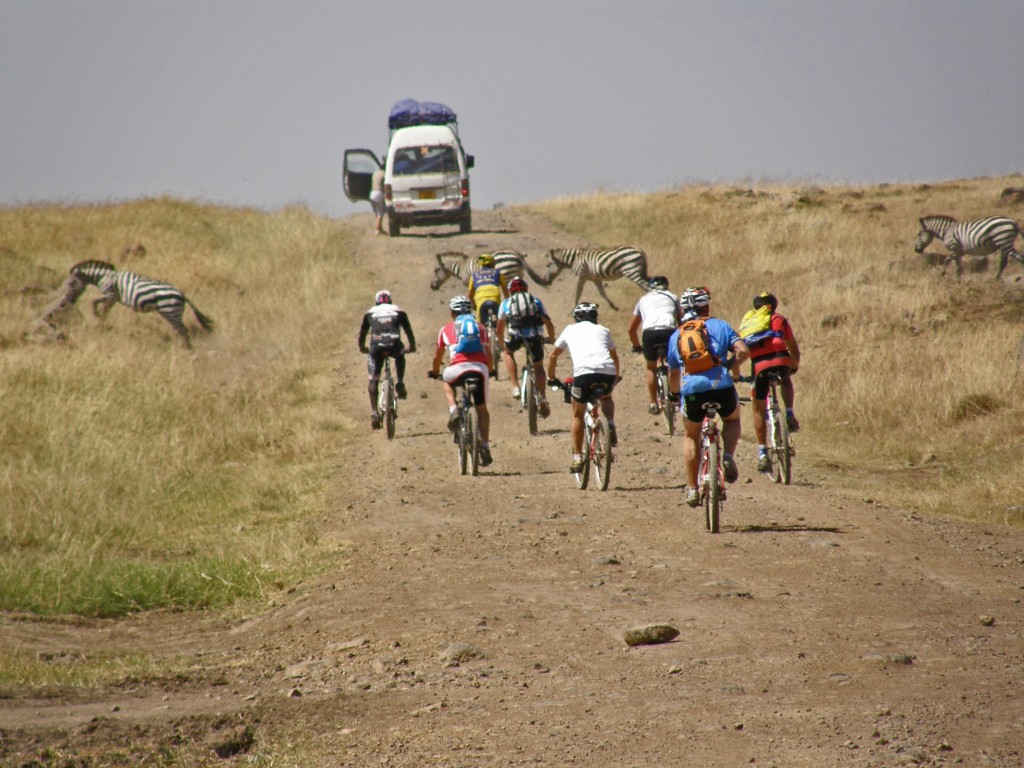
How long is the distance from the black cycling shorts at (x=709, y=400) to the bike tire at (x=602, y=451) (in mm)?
1800

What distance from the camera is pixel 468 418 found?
12.3 m

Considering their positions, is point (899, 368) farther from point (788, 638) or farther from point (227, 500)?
point (788, 638)

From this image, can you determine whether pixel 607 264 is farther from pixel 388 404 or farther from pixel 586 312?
pixel 586 312

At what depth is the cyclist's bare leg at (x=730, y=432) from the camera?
9.48 meters

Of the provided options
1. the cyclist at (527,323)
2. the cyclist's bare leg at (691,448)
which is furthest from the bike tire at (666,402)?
the cyclist's bare leg at (691,448)

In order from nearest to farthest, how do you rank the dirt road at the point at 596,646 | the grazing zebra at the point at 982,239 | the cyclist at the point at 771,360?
the dirt road at the point at 596,646 < the cyclist at the point at 771,360 < the grazing zebra at the point at 982,239

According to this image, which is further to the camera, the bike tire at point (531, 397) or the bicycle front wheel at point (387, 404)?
the bicycle front wheel at point (387, 404)

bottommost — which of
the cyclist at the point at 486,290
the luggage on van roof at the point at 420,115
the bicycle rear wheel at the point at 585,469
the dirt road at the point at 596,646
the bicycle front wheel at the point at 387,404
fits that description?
the dirt road at the point at 596,646

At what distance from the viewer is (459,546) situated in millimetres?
9602

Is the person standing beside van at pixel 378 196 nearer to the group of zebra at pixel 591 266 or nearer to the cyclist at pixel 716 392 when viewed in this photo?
the group of zebra at pixel 591 266

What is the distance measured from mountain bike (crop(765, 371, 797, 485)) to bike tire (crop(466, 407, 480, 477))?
300 cm

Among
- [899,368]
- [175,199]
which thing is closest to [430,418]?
[899,368]

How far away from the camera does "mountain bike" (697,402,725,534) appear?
9.31 metres

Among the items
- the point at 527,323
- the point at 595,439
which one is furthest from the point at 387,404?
the point at 595,439
